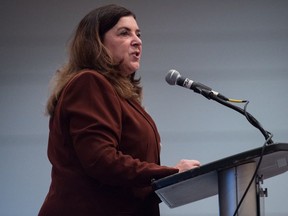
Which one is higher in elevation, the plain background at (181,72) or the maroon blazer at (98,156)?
the plain background at (181,72)

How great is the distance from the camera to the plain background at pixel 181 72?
3.64 m

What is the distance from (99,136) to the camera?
1651mm

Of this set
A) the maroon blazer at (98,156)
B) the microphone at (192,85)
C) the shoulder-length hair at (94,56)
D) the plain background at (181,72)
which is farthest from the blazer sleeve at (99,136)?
the plain background at (181,72)

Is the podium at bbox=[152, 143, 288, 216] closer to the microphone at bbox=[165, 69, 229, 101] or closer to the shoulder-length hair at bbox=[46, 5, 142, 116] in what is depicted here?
the microphone at bbox=[165, 69, 229, 101]

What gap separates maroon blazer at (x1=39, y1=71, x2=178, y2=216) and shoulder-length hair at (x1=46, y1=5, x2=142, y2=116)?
0.06m

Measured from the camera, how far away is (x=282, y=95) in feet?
12.1

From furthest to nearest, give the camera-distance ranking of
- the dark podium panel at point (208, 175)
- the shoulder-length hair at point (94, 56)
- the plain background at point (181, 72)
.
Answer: the plain background at point (181, 72) → the shoulder-length hair at point (94, 56) → the dark podium panel at point (208, 175)

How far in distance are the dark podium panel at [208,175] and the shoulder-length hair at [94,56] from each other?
0.39m

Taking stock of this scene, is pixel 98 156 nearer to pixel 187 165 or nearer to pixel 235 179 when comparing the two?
pixel 187 165

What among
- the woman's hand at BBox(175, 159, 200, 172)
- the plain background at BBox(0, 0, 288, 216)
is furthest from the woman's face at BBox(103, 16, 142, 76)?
the plain background at BBox(0, 0, 288, 216)

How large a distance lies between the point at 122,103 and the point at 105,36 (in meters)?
0.30

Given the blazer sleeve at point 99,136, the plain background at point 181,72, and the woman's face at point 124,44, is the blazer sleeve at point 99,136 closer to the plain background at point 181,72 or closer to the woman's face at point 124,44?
the woman's face at point 124,44

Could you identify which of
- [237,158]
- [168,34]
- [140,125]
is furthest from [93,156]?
[168,34]

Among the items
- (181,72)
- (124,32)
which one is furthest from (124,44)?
(181,72)
